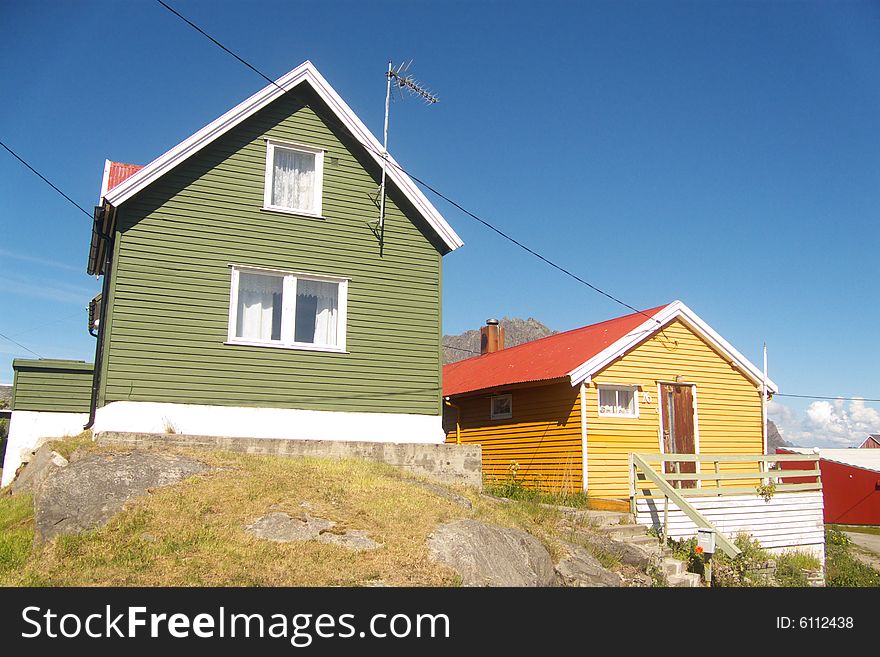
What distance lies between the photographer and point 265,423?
51.2ft

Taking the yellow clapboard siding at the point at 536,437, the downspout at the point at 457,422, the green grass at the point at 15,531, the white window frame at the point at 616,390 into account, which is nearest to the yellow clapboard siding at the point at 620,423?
the yellow clapboard siding at the point at 536,437

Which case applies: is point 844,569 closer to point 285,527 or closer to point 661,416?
point 661,416

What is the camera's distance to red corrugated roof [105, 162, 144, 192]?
17.2m

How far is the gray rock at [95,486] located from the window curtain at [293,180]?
6.69 meters

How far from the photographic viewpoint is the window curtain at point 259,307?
15.9 m

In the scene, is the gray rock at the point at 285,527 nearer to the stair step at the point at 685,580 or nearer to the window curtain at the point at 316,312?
the window curtain at the point at 316,312

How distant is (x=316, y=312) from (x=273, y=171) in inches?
131

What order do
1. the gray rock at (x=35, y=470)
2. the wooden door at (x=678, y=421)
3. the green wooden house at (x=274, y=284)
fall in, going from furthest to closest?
the wooden door at (x=678, y=421) < the green wooden house at (x=274, y=284) < the gray rock at (x=35, y=470)

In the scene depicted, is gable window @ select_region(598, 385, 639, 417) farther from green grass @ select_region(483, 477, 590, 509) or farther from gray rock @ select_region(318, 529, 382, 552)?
gray rock @ select_region(318, 529, 382, 552)

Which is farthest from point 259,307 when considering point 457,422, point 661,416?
point 661,416

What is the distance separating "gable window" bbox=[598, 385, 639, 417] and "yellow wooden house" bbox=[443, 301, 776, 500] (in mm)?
28

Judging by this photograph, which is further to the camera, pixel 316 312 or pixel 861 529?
pixel 861 529
